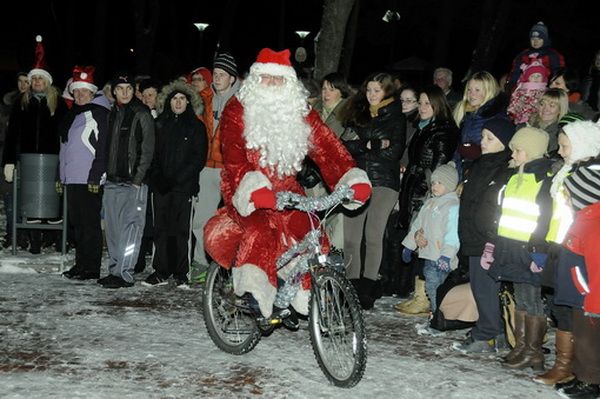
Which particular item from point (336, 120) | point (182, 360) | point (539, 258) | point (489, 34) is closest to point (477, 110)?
point (336, 120)

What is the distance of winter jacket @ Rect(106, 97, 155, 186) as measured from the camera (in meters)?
9.49

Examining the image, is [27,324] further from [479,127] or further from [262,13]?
[262,13]

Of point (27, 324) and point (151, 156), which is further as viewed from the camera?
point (151, 156)

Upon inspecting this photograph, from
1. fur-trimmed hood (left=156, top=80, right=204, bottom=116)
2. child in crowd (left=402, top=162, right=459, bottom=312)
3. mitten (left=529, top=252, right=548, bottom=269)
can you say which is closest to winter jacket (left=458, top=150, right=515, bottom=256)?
mitten (left=529, top=252, right=548, bottom=269)

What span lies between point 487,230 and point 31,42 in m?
37.9

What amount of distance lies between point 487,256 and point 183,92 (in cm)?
413

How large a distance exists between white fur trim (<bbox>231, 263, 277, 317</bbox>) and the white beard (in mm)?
814

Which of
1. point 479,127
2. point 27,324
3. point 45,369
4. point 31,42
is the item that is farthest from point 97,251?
point 31,42

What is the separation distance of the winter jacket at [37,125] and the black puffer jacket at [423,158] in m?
4.39

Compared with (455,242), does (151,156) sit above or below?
above

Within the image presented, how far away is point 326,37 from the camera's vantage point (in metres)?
12.5

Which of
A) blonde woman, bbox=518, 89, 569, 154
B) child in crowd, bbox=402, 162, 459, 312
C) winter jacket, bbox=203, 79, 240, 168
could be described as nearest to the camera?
blonde woman, bbox=518, 89, 569, 154

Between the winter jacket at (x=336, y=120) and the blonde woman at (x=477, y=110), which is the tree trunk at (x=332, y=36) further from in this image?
the blonde woman at (x=477, y=110)

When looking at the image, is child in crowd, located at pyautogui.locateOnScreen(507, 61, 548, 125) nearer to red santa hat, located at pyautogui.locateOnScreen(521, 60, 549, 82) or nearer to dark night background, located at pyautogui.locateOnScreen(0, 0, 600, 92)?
red santa hat, located at pyautogui.locateOnScreen(521, 60, 549, 82)
